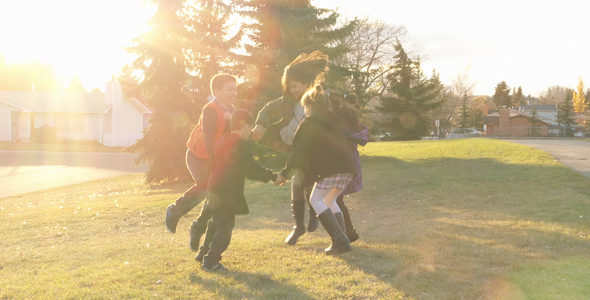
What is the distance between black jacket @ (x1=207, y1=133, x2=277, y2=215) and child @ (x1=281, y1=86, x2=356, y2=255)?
0.41 m

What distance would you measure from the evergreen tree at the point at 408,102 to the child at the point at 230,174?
39.1 meters

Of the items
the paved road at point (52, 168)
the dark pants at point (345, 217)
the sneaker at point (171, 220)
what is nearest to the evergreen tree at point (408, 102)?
the paved road at point (52, 168)

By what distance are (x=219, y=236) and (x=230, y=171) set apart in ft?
2.25

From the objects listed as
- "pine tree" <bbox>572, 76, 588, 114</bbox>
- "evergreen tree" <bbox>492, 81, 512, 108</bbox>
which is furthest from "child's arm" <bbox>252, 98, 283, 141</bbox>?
"evergreen tree" <bbox>492, 81, 512, 108</bbox>

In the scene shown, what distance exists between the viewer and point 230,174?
488 centimetres

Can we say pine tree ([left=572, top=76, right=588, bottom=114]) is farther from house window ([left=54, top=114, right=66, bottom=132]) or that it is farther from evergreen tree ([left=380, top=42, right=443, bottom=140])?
house window ([left=54, top=114, right=66, bottom=132])

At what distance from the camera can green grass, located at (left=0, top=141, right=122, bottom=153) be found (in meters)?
39.5

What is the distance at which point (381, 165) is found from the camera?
62.4 ft

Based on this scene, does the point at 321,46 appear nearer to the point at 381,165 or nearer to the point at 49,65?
the point at 381,165

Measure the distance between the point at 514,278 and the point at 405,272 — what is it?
101 cm

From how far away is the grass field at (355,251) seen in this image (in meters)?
4.42

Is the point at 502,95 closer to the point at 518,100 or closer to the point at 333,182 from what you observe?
the point at 518,100

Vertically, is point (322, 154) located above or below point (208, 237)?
above

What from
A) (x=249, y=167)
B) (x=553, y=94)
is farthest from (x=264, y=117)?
(x=553, y=94)
